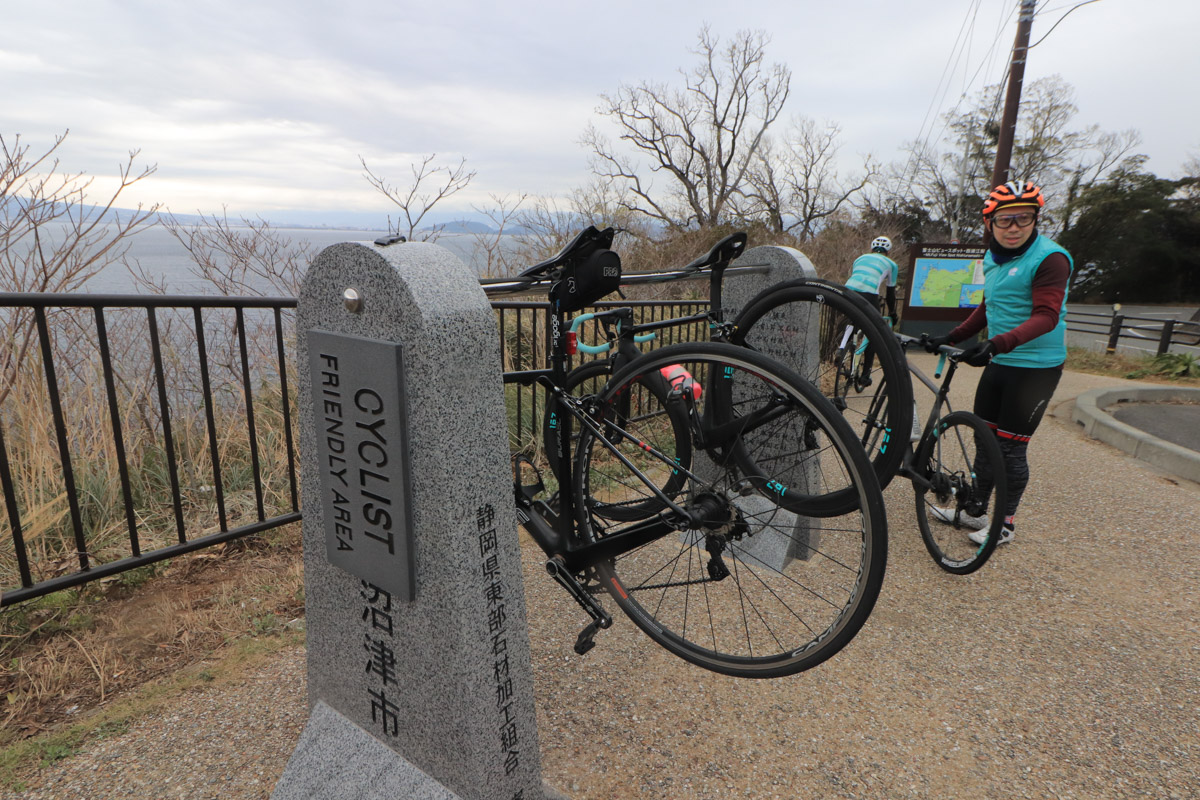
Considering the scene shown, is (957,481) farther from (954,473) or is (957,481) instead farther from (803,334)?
(803,334)

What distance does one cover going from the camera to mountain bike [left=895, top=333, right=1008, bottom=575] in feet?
10.5

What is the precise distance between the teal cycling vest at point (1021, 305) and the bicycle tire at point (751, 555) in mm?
1325

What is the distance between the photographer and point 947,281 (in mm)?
11844

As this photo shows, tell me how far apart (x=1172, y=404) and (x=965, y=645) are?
25.2ft

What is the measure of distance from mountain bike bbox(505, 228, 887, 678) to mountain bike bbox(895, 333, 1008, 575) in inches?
25.7

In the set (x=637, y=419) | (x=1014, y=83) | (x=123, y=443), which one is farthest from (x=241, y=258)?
(x=1014, y=83)

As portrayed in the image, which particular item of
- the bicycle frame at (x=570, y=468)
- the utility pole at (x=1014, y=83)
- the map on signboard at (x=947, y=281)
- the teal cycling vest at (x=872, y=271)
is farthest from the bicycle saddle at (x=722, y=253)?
the utility pole at (x=1014, y=83)

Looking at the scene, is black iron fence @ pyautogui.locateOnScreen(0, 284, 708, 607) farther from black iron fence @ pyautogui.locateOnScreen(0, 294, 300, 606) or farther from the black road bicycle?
the black road bicycle

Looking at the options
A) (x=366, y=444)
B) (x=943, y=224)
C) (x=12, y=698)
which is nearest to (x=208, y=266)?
(x=12, y=698)

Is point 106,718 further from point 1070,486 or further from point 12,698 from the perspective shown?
point 1070,486

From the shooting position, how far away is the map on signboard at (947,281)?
1180 centimetres

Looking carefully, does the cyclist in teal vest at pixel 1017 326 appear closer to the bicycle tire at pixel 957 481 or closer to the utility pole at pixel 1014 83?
the bicycle tire at pixel 957 481

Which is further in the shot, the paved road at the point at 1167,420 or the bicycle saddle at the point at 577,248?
the paved road at the point at 1167,420

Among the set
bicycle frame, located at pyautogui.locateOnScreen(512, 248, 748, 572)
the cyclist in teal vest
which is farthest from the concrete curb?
bicycle frame, located at pyautogui.locateOnScreen(512, 248, 748, 572)
